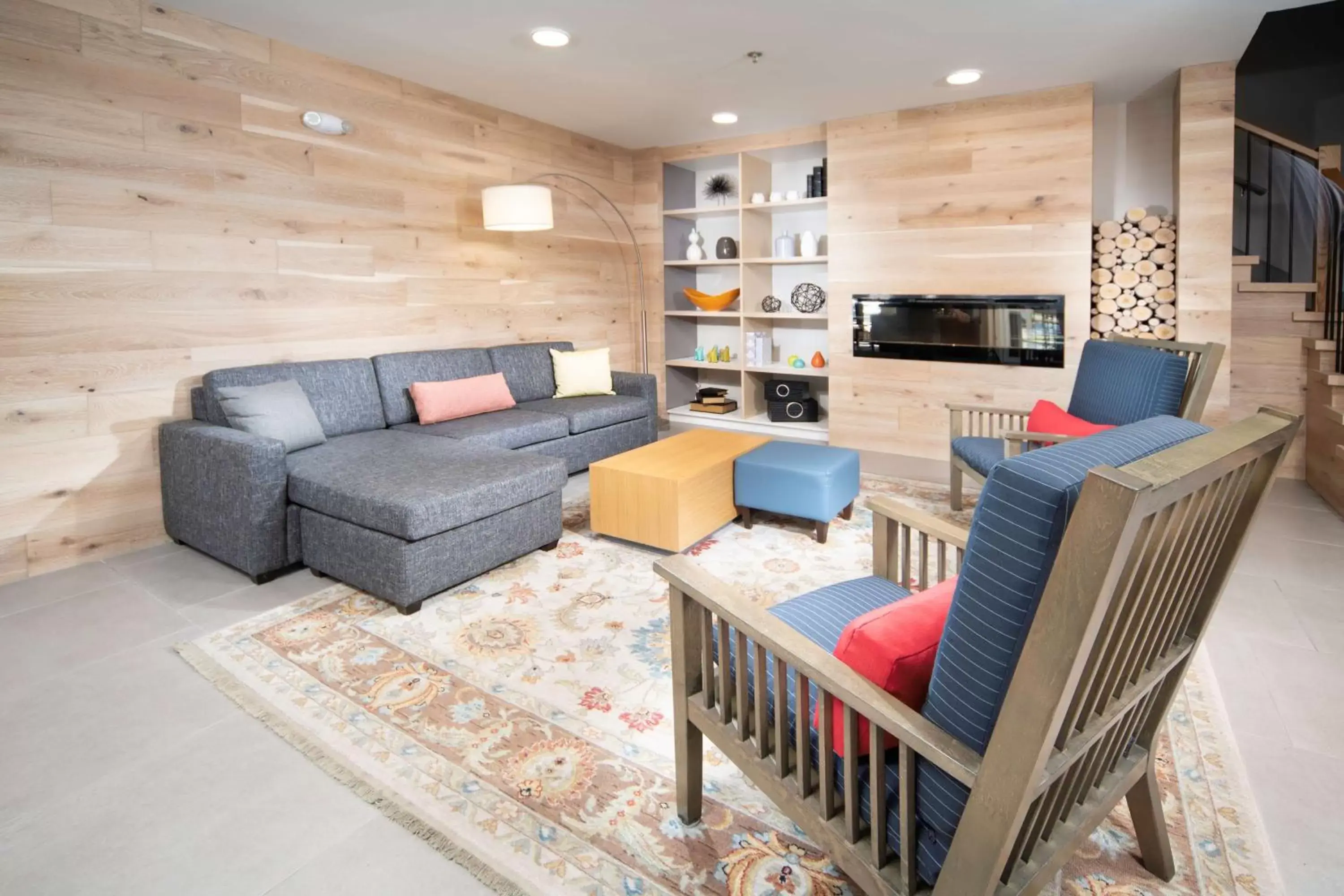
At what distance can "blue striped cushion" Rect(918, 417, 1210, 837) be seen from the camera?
0.86 m

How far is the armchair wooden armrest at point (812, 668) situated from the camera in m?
1.01

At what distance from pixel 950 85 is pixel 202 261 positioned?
416cm

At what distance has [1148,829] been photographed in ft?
4.81

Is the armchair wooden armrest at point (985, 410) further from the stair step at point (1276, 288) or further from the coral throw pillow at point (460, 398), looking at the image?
the coral throw pillow at point (460, 398)

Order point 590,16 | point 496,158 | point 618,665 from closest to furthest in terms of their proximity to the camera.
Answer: point 618,665
point 590,16
point 496,158

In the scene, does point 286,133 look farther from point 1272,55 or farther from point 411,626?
point 1272,55

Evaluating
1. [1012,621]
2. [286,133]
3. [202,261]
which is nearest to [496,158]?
[286,133]

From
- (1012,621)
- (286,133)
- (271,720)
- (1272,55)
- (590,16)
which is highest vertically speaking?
(1272,55)

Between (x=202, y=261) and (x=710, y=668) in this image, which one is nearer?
(x=710, y=668)

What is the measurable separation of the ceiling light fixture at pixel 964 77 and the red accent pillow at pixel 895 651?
3881 millimetres

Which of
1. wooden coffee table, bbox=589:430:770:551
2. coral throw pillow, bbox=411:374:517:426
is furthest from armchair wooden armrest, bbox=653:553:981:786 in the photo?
coral throw pillow, bbox=411:374:517:426

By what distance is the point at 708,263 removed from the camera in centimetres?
608

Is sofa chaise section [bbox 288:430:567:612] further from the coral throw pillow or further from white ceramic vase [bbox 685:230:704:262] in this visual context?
white ceramic vase [bbox 685:230:704:262]

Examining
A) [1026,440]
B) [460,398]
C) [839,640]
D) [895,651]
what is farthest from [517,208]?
[895,651]
